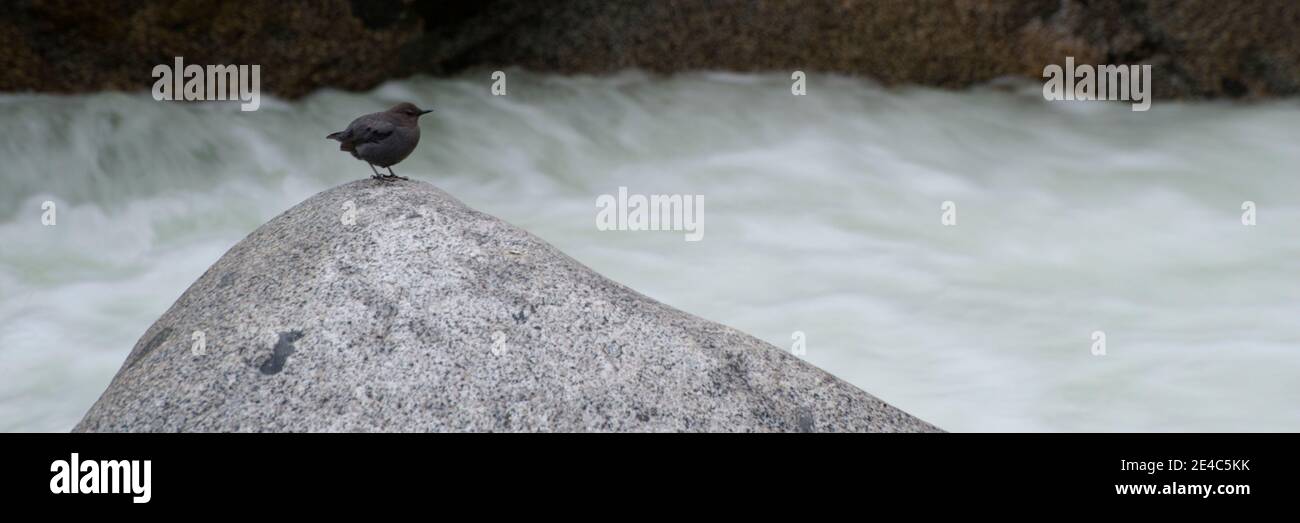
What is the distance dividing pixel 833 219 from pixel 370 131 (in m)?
4.40

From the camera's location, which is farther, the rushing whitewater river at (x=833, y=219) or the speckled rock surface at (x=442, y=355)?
the rushing whitewater river at (x=833, y=219)

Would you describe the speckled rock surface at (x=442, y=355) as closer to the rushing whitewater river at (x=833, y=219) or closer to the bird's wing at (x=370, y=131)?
the bird's wing at (x=370, y=131)

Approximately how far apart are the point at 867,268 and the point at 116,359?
14.5 feet

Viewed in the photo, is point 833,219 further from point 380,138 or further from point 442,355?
point 442,355

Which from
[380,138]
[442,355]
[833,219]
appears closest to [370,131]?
[380,138]

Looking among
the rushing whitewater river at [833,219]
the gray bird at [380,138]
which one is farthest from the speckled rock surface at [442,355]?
the rushing whitewater river at [833,219]

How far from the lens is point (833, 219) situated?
8.31 m

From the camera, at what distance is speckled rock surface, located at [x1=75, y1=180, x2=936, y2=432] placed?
3.49m

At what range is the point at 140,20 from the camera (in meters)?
8.17

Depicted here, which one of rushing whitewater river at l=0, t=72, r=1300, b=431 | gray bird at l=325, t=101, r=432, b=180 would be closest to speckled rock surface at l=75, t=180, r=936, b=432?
gray bird at l=325, t=101, r=432, b=180

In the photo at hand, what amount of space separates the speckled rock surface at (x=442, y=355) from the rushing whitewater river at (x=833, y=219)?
242cm

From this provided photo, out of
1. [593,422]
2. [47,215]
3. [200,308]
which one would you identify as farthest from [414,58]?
[593,422]

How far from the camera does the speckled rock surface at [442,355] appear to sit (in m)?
3.49
